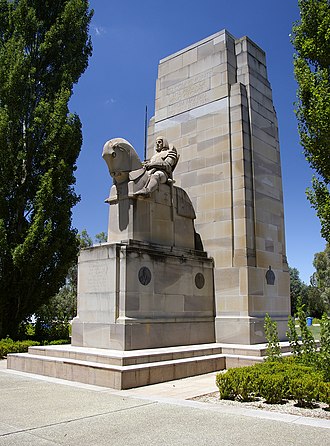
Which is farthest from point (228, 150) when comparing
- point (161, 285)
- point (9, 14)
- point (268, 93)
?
point (9, 14)

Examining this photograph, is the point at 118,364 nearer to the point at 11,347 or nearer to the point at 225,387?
the point at 225,387

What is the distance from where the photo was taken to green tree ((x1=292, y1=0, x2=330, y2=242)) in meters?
13.3

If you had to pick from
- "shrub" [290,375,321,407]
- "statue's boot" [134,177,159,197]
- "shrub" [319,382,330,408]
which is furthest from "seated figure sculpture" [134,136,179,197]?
"shrub" [319,382,330,408]

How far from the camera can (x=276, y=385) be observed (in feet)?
24.0

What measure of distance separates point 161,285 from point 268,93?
8.94 metres

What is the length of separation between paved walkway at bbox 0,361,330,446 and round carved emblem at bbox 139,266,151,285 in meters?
3.47

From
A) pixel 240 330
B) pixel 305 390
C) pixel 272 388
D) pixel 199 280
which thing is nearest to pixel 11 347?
pixel 199 280

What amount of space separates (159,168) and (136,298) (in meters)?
4.12

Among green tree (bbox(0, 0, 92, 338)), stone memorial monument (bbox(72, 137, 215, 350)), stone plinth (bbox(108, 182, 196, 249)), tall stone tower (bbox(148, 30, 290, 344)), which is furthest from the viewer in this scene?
green tree (bbox(0, 0, 92, 338))

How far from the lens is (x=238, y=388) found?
757cm

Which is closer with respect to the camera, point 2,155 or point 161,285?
point 161,285

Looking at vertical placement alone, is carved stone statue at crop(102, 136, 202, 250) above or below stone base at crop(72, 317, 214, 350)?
above

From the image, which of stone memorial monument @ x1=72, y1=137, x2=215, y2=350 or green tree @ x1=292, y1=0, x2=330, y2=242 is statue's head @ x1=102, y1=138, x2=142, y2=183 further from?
green tree @ x1=292, y1=0, x2=330, y2=242

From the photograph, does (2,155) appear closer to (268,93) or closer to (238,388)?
(268,93)
